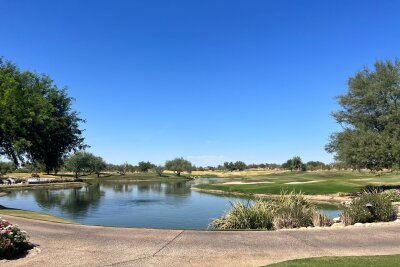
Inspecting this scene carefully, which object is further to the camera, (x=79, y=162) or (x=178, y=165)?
(x=178, y=165)

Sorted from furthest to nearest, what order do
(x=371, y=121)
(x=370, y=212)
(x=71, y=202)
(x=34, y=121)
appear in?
(x=71, y=202) → (x=371, y=121) → (x=34, y=121) → (x=370, y=212)

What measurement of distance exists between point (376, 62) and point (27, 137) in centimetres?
3340

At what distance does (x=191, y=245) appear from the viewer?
11.9 meters

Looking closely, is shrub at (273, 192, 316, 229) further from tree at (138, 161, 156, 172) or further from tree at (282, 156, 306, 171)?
tree at (138, 161, 156, 172)

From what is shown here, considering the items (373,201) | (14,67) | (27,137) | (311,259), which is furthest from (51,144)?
(311,259)

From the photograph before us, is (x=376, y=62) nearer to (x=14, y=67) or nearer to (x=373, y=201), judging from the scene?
(x=373, y=201)

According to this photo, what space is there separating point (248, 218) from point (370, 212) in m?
5.40

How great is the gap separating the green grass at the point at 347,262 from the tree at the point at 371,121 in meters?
26.0

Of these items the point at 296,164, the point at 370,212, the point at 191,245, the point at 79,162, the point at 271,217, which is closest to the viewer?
the point at 191,245

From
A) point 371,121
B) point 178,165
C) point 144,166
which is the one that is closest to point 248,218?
point 371,121

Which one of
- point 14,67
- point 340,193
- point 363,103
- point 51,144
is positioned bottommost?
point 340,193

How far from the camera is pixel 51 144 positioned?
33625 mm

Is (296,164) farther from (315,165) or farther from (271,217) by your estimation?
(271,217)

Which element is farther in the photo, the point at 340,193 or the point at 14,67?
the point at 340,193
